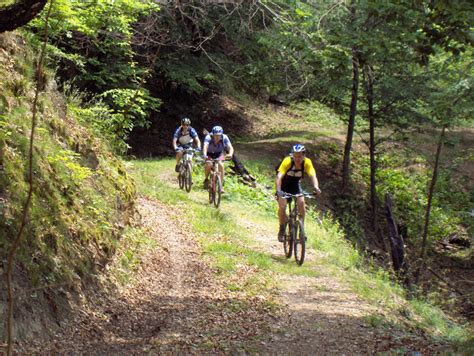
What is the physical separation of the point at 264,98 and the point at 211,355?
92.9ft

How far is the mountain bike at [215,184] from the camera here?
15.6 m

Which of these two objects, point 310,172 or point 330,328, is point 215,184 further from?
point 330,328

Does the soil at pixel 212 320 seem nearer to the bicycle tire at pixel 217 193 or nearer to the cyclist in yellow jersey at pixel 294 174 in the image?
the cyclist in yellow jersey at pixel 294 174

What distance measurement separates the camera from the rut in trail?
6.94 meters

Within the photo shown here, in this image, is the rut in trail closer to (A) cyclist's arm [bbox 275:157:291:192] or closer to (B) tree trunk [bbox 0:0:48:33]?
(A) cyclist's arm [bbox 275:157:291:192]

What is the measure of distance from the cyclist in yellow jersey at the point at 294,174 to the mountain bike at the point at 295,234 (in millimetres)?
119

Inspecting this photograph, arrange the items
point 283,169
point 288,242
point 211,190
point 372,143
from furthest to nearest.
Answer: point 372,143, point 211,190, point 288,242, point 283,169

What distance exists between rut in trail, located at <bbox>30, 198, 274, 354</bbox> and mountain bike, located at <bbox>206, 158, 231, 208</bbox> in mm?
4390

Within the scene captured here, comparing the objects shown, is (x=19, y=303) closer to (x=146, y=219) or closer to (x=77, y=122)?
(x=77, y=122)

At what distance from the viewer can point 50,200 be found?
8.09 meters

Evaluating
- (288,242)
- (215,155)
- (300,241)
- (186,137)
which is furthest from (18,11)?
(186,137)

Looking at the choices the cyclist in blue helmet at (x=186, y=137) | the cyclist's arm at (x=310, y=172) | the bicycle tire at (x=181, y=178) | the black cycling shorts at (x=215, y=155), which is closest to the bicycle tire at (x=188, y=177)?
the bicycle tire at (x=181, y=178)

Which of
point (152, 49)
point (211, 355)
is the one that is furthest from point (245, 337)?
point (152, 49)

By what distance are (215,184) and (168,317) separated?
25.7ft
